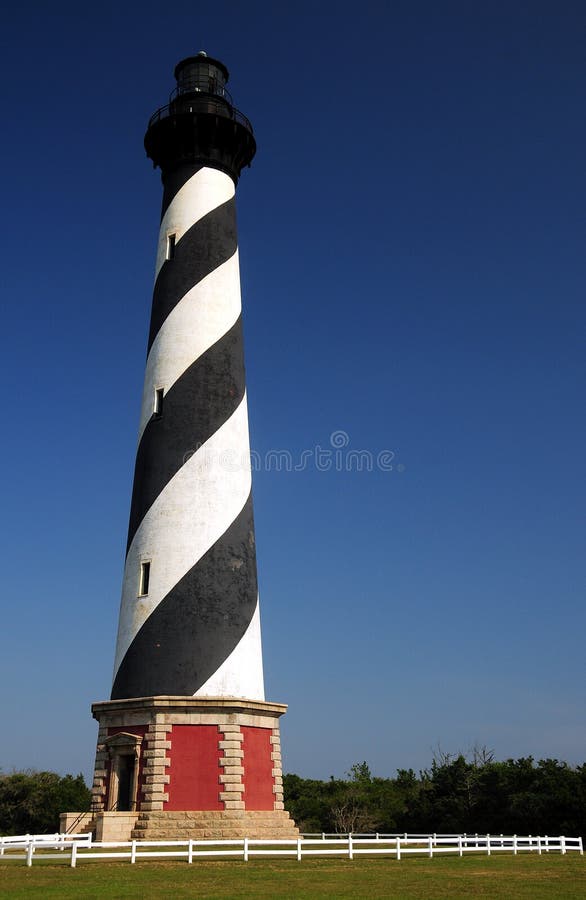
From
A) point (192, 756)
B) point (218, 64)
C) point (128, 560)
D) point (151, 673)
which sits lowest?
point (192, 756)

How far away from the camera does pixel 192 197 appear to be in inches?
1071

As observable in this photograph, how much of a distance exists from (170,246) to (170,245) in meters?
0.04

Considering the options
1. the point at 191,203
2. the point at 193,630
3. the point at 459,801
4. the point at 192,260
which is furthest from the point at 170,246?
the point at 459,801

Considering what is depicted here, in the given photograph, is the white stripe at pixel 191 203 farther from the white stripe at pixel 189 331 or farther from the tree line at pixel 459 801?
the tree line at pixel 459 801

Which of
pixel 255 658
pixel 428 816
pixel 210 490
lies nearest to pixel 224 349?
pixel 210 490

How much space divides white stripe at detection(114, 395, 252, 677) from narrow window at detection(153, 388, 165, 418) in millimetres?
1790

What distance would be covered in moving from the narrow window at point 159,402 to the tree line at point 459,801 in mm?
20103

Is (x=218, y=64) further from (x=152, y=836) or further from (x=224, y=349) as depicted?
(x=152, y=836)

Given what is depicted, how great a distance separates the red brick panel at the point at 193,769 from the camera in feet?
68.9

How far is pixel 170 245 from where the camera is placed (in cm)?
2694

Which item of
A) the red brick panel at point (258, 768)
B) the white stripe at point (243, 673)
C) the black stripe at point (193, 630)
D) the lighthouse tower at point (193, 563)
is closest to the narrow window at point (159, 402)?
the lighthouse tower at point (193, 563)

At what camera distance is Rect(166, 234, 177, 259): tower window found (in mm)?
26766

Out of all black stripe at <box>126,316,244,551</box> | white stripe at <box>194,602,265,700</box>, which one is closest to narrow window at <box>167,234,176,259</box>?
black stripe at <box>126,316,244,551</box>

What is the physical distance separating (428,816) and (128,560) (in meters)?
20.4
